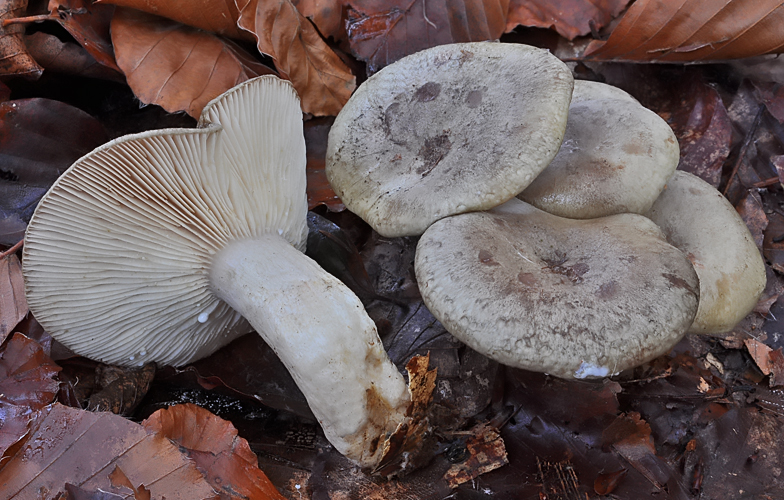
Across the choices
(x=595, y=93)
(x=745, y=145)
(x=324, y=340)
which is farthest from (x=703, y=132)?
(x=324, y=340)

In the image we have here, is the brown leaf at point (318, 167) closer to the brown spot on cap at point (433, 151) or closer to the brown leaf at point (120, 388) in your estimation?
the brown spot on cap at point (433, 151)

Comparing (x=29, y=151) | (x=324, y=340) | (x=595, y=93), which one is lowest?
(x=324, y=340)

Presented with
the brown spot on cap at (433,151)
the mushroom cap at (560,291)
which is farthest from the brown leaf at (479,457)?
the brown spot on cap at (433,151)

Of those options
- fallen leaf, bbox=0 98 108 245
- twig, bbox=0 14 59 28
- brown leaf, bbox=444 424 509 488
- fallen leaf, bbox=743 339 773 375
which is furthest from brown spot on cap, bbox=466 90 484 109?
twig, bbox=0 14 59 28

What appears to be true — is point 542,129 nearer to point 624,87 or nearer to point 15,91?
point 624,87

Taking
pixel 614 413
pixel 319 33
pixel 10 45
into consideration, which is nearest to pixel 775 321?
pixel 614 413

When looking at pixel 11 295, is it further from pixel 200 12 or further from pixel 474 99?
pixel 474 99

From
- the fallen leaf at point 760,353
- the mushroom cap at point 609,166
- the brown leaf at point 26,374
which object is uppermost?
the mushroom cap at point 609,166
